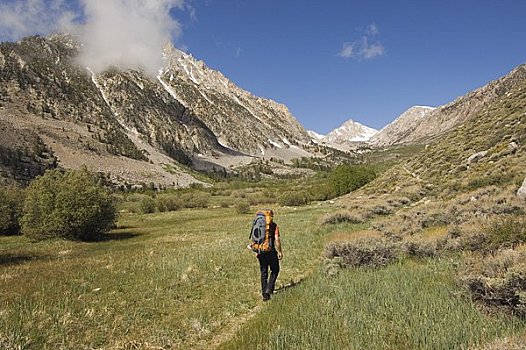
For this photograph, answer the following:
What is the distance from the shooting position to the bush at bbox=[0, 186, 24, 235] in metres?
35.9

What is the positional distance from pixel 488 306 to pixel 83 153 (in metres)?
152

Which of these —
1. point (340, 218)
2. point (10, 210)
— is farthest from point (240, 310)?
point (10, 210)

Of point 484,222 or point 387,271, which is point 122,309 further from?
point 484,222

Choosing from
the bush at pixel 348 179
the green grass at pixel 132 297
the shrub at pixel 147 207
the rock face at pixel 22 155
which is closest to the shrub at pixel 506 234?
the green grass at pixel 132 297

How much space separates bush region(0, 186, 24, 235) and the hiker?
34.0 m

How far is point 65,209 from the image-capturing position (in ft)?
98.7

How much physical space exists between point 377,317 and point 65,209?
28937mm

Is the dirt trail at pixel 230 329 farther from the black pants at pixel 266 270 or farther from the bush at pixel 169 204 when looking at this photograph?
the bush at pixel 169 204

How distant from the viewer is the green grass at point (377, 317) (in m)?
6.38

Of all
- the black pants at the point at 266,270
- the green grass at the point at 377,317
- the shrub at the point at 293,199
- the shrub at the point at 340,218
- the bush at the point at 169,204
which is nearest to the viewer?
the green grass at the point at 377,317

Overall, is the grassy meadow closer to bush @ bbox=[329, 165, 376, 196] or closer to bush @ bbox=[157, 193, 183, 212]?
bush @ bbox=[157, 193, 183, 212]

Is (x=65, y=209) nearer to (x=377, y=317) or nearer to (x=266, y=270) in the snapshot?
(x=266, y=270)

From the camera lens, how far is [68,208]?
3008cm

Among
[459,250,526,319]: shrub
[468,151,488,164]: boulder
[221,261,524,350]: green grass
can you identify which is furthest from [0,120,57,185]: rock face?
[459,250,526,319]: shrub
